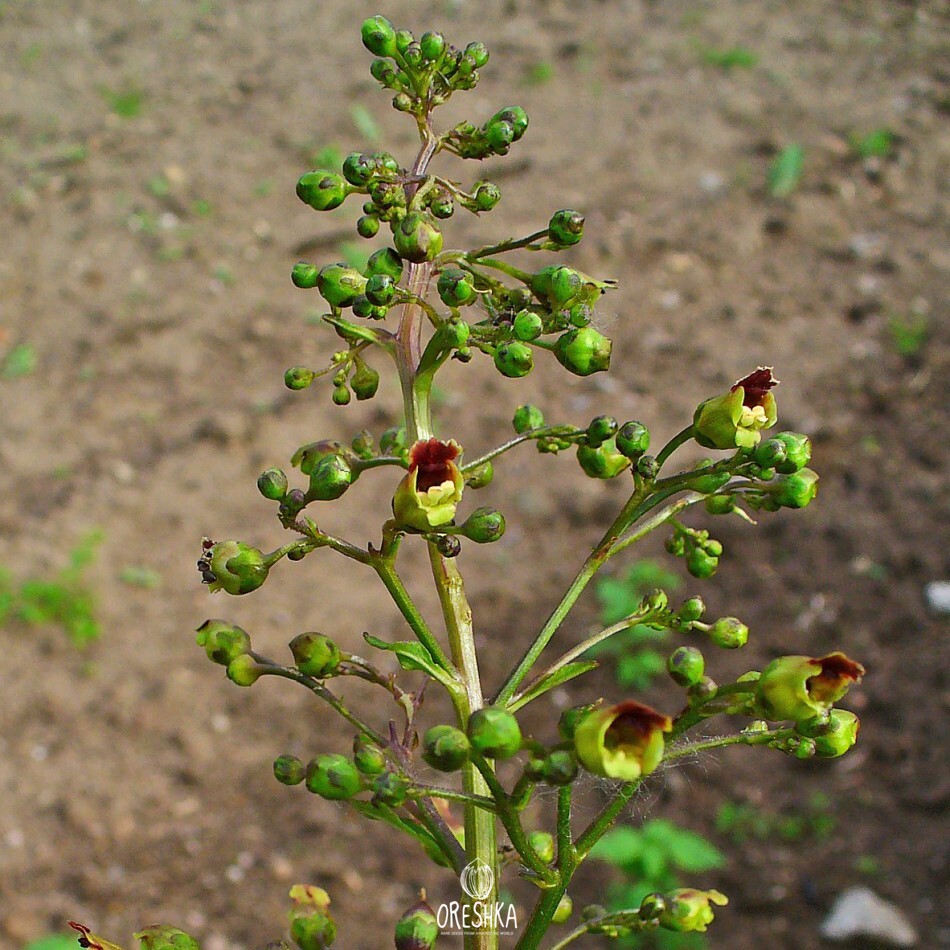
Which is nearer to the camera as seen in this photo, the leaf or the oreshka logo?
the oreshka logo

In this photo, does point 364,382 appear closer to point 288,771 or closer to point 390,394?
point 288,771

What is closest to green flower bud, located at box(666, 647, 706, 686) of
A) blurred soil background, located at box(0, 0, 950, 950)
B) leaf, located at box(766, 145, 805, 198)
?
blurred soil background, located at box(0, 0, 950, 950)

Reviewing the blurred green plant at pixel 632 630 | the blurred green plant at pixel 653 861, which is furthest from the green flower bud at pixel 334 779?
the blurred green plant at pixel 632 630

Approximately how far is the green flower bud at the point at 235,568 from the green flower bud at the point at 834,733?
670mm

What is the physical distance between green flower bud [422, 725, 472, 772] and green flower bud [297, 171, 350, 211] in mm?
651

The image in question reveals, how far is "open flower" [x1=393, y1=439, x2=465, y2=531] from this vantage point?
1190 mm

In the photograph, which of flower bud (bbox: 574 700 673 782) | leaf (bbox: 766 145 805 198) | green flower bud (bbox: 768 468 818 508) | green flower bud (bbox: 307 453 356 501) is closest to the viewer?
flower bud (bbox: 574 700 673 782)

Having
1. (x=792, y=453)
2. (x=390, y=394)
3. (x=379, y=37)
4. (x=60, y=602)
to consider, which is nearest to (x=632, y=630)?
(x=390, y=394)

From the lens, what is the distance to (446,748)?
1.12 m

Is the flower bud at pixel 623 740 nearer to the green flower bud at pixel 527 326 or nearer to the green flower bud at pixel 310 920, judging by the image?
the green flower bud at pixel 527 326

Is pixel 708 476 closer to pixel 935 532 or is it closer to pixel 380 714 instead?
pixel 380 714

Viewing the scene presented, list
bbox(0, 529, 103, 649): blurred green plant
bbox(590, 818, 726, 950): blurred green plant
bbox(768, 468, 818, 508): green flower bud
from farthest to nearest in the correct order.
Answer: bbox(0, 529, 103, 649): blurred green plant
bbox(590, 818, 726, 950): blurred green plant
bbox(768, 468, 818, 508): green flower bud

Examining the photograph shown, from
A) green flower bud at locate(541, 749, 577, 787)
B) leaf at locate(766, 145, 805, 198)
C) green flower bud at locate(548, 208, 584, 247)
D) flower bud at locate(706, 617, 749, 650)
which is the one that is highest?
leaf at locate(766, 145, 805, 198)

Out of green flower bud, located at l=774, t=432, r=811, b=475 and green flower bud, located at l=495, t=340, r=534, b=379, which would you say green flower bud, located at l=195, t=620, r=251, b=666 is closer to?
green flower bud, located at l=495, t=340, r=534, b=379
